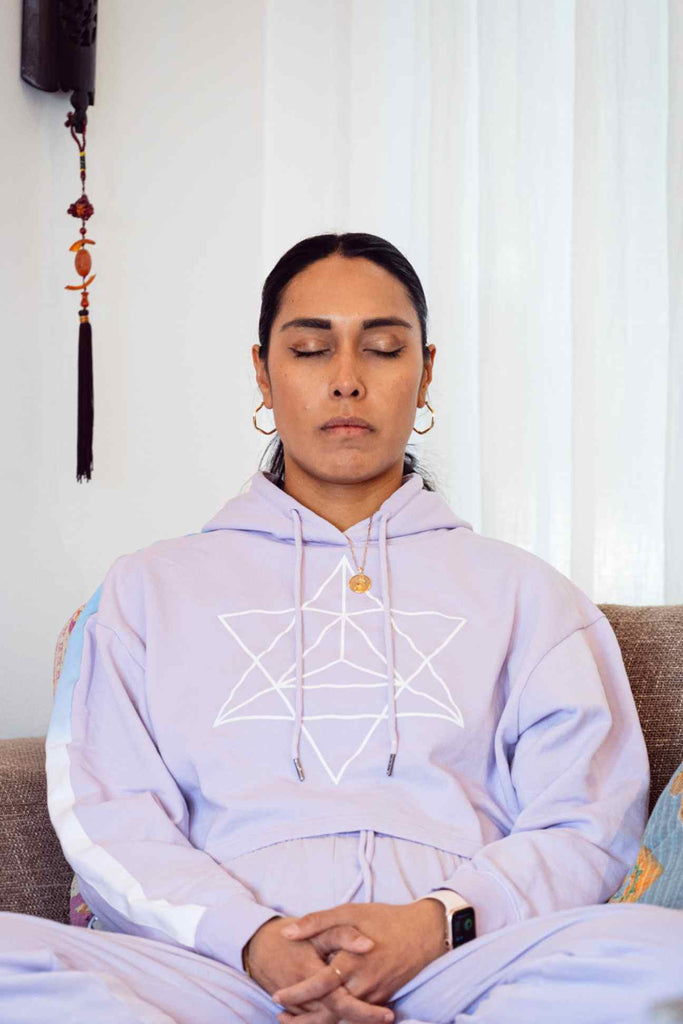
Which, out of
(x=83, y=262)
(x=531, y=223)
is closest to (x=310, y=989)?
(x=83, y=262)

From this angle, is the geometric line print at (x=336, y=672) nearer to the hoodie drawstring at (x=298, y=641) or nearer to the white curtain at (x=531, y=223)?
the hoodie drawstring at (x=298, y=641)

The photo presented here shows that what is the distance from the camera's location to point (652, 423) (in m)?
2.48

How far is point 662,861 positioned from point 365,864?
30 centimetres

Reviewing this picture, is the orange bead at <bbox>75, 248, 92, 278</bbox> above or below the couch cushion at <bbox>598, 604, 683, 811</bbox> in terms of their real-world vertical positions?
above

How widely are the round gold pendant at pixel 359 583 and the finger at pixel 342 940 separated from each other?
46 centimetres

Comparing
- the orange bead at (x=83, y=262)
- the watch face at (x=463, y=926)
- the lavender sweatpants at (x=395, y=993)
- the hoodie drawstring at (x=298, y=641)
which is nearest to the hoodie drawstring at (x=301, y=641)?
the hoodie drawstring at (x=298, y=641)

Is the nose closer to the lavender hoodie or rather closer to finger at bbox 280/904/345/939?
the lavender hoodie

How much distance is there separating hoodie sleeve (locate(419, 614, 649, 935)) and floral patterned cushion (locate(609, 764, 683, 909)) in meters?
0.05

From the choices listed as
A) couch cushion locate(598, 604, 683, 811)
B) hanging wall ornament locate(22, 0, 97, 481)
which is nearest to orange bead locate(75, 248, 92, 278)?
hanging wall ornament locate(22, 0, 97, 481)

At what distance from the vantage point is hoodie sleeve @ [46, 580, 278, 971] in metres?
1.34

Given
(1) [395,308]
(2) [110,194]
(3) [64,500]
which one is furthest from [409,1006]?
(2) [110,194]

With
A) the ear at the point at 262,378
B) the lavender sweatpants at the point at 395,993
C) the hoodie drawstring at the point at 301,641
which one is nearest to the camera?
the lavender sweatpants at the point at 395,993

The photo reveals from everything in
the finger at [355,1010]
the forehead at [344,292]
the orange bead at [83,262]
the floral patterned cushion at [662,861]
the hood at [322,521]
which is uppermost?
the orange bead at [83,262]

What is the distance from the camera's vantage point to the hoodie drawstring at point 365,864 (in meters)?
1.38
